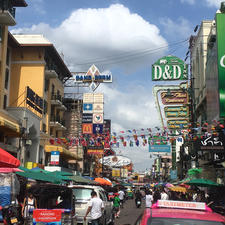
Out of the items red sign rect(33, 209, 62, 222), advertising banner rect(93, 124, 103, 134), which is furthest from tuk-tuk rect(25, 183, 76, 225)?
advertising banner rect(93, 124, 103, 134)

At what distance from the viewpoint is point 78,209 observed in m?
14.2

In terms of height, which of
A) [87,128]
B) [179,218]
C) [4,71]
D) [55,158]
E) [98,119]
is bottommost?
[179,218]

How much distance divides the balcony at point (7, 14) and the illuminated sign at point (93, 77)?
2047cm

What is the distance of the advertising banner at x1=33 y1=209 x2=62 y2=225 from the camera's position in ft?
33.2

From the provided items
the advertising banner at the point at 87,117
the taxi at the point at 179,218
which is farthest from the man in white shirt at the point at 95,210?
the advertising banner at the point at 87,117

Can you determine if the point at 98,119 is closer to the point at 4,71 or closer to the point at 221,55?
the point at 4,71

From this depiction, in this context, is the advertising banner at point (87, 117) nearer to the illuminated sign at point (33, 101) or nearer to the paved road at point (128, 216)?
the illuminated sign at point (33, 101)

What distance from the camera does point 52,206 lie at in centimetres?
1247

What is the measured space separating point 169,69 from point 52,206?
19731 mm

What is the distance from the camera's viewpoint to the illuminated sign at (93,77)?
160 feet

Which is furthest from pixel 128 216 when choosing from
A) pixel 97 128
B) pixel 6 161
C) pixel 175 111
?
pixel 97 128

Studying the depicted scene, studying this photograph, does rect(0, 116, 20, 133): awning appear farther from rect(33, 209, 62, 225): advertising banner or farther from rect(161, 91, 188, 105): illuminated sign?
rect(33, 209, 62, 225): advertising banner

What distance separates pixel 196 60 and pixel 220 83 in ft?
67.4

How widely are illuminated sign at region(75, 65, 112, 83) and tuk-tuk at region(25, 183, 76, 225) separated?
36.8 metres
